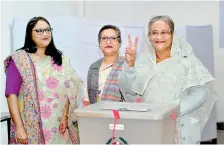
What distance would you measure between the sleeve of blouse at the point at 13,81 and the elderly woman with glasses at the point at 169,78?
1.72ft

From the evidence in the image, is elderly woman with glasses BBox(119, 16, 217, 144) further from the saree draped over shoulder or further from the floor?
the floor

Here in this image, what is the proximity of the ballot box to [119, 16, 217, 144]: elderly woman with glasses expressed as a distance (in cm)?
33

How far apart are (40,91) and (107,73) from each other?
0.37 meters

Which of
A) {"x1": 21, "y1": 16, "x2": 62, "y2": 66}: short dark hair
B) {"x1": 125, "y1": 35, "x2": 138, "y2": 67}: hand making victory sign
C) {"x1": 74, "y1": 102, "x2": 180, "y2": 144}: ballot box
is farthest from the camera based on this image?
{"x1": 21, "y1": 16, "x2": 62, "y2": 66}: short dark hair

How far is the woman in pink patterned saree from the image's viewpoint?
6.02 ft

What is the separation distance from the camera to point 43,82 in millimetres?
1858

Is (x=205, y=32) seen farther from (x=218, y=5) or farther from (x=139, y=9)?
(x=139, y=9)

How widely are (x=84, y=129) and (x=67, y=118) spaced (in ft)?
1.75

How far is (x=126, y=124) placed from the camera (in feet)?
4.48

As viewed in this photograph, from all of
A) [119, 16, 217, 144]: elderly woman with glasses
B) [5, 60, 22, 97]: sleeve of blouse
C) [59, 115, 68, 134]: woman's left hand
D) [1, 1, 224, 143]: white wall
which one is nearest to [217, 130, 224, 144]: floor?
[1, 1, 224, 143]: white wall

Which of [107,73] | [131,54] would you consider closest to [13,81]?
[107,73]

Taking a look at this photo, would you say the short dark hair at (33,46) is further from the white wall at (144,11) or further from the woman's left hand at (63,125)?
the white wall at (144,11)

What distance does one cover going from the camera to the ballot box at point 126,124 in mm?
1354

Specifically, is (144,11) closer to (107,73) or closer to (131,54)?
(107,73)
